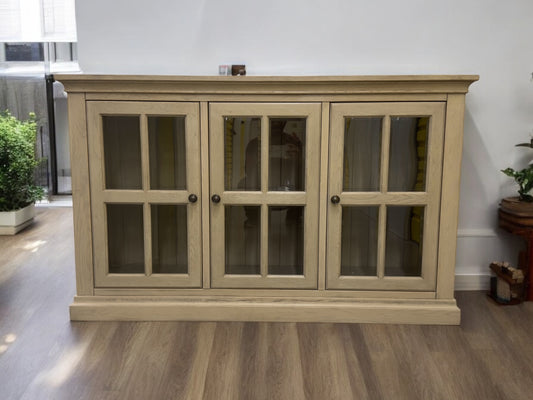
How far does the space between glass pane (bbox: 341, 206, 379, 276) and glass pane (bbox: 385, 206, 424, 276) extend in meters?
0.06

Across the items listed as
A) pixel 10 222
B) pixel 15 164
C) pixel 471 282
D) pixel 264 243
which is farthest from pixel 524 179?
pixel 10 222

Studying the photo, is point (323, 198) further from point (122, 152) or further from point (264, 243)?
point (122, 152)

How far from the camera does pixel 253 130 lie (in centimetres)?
195

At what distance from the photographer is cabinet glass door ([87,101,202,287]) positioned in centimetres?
194

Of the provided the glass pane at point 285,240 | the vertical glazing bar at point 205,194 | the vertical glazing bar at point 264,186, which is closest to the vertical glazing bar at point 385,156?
the glass pane at point 285,240

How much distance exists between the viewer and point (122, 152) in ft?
6.45

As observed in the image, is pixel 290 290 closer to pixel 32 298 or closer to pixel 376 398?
pixel 376 398

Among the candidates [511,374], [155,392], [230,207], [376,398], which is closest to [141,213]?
[230,207]

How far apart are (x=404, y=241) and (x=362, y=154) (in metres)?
0.40

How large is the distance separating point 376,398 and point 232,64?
61.1 inches

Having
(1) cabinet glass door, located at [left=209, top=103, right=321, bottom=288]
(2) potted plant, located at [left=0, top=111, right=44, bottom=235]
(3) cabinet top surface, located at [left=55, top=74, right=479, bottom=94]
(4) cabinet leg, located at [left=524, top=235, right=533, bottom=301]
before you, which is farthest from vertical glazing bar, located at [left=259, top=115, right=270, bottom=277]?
(2) potted plant, located at [left=0, top=111, right=44, bottom=235]

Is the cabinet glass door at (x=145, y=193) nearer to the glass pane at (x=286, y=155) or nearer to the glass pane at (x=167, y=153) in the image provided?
the glass pane at (x=167, y=153)

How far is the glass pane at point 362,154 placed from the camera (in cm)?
193

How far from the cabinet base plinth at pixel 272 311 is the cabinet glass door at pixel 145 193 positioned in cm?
9
